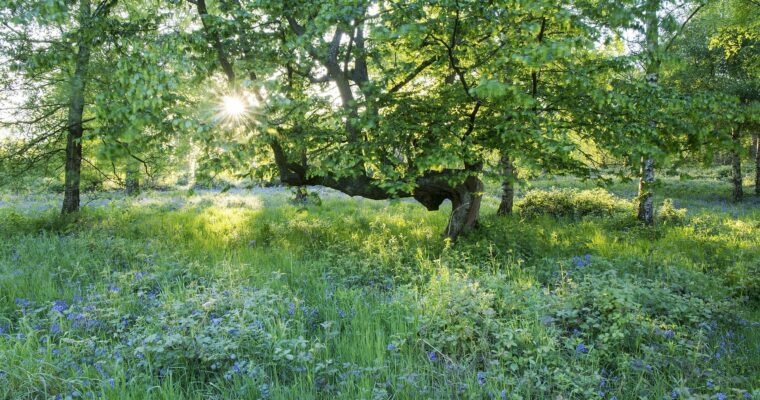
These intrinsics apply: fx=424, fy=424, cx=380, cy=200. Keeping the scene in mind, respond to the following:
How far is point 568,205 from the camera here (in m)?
14.4

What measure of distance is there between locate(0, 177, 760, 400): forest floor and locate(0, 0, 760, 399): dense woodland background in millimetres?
44

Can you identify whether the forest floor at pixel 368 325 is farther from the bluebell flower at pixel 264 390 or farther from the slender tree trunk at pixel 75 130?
the slender tree trunk at pixel 75 130

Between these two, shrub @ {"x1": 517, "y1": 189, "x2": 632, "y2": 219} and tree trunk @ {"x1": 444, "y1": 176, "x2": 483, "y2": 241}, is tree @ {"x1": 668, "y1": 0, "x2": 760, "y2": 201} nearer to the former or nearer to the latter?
shrub @ {"x1": 517, "y1": 189, "x2": 632, "y2": 219}

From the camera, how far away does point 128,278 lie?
20.7ft

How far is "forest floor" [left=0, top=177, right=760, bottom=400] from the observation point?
11.5 feet

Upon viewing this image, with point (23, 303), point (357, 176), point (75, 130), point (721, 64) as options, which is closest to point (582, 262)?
point (357, 176)

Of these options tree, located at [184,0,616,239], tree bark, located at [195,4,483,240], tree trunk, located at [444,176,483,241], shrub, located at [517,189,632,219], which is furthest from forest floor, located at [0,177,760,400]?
shrub, located at [517,189,632,219]

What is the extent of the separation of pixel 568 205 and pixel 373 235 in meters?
8.15

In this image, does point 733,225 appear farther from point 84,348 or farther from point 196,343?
point 84,348

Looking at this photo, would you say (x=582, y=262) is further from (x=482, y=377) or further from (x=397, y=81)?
(x=397, y=81)

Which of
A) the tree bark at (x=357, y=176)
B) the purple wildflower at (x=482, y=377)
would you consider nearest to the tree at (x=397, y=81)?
the tree bark at (x=357, y=176)

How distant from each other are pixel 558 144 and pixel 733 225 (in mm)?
9566

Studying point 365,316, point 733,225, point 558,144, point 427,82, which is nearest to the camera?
point 365,316

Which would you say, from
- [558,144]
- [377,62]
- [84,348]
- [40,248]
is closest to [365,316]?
[84,348]
